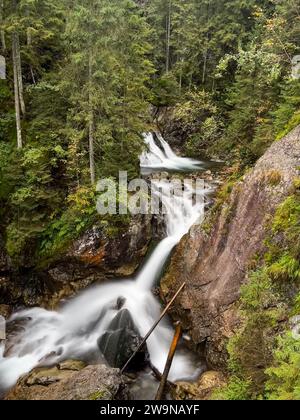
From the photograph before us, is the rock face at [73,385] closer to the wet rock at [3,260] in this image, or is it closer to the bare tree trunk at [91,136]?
the wet rock at [3,260]

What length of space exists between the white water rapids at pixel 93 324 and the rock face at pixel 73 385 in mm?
1299

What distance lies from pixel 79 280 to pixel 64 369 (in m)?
4.34

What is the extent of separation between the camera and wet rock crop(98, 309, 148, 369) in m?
11.1

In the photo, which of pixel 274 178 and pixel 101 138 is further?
pixel 101 138

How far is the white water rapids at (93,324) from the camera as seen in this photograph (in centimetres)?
1152

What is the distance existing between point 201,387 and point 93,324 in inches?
205

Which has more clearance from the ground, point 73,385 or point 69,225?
point 69,225

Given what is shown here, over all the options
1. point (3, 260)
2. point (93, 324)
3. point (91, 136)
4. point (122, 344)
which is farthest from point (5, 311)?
point (91, 136)

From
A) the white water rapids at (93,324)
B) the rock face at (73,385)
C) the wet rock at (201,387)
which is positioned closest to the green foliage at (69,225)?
the white water rapids at (93,324)

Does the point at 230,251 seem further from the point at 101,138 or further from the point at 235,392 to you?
the point at 101,138

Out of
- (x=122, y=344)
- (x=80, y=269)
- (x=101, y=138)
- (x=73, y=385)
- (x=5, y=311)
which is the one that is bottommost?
(x=5, y=311)

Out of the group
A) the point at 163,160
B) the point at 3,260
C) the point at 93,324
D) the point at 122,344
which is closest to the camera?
the point at 122,344

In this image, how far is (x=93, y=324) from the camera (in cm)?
1297

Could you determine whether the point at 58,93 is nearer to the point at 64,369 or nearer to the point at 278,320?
the point at 64,369
